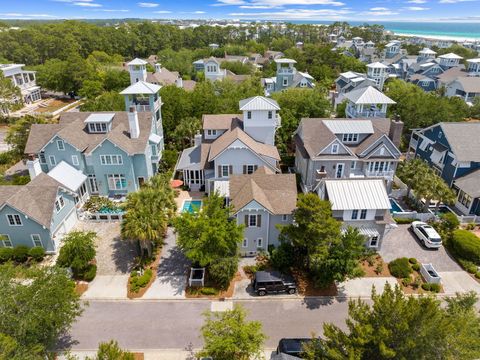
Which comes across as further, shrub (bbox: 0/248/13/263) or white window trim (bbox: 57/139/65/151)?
white window trim (bbox: 57/139/65/151)

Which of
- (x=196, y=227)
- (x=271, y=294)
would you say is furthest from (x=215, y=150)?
(x=271, y=294)

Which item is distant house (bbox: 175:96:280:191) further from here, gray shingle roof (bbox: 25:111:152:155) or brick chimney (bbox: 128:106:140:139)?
brick chimney (bbox: 128:106:140:139)

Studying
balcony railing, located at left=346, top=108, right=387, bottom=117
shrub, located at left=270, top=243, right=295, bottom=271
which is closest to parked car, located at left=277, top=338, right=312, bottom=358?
shrub, located at left=270, top=243, right=295, bottom=271

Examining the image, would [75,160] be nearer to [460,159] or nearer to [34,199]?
[34,199]

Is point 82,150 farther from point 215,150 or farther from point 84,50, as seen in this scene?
point 84,50

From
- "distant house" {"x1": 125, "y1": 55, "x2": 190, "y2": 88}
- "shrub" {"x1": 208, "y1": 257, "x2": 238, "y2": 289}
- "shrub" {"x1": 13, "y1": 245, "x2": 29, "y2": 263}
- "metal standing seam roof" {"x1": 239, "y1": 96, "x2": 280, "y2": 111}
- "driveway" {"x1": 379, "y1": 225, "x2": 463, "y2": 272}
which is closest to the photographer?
"shrub" {"x1": 208, "y1": 257, "x2": 238, "y2": 289}

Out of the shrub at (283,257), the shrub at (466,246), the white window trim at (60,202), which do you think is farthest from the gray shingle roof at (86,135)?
the shrub at (466,246)
